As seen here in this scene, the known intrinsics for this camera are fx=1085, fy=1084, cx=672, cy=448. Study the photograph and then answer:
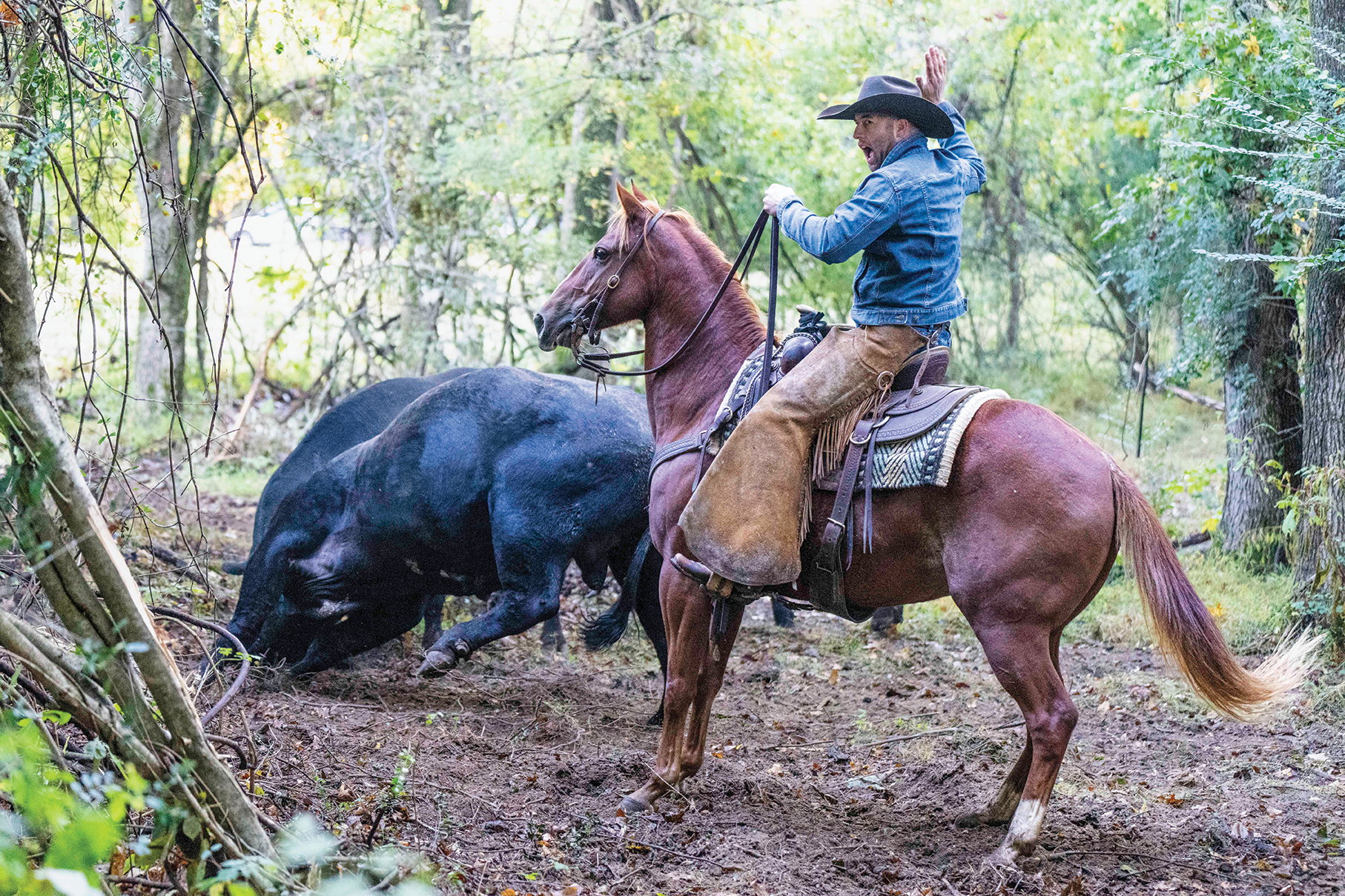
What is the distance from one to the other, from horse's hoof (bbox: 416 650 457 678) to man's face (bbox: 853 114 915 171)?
3154mm

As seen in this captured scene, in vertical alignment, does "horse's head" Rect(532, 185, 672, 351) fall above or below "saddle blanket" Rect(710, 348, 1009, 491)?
above

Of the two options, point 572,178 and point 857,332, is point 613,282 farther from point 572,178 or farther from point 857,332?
point 572,178

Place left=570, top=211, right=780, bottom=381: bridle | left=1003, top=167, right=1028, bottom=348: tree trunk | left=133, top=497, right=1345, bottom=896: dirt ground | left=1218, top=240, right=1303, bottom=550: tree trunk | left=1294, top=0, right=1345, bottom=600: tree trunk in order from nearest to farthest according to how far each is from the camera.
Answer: left=133, top=497, right=1345, bottom=896: dirt ground → left=570, top=211, right=780, bottom=381: bridle → left=1294, top=0, right=1345, bottom=600: tree trunk → left=1218, top=240, right=1303, bottom=550: tree trunk → left=1003, top=167, right=1028, bottom=348: tree trunk

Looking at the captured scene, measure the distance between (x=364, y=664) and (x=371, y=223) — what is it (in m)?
5.94

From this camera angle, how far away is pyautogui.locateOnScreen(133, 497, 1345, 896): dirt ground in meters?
3.79

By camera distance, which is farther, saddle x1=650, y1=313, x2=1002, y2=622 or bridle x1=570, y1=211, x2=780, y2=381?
bridle x1=570, y1=211, x2=780, y2=381

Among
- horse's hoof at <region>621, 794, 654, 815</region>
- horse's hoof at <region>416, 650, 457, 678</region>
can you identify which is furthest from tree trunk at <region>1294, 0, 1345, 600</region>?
horse's hoof at <region>416, 650, 457, 678</region>

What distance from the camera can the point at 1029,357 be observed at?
47.9 ft

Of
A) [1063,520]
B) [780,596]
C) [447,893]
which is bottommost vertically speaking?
[447,893]

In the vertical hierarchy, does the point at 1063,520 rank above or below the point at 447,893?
above

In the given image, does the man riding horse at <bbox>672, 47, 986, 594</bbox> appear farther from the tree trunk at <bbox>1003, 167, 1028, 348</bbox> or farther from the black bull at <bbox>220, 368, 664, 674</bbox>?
the tree trunk at <bbox>1003, 167, 1028, 348</bbox>

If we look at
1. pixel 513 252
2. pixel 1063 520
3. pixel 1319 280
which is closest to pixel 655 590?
pixel 1063 520

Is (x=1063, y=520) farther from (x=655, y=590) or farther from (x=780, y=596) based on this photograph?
(x=655, y=590)

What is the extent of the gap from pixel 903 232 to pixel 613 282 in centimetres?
141
